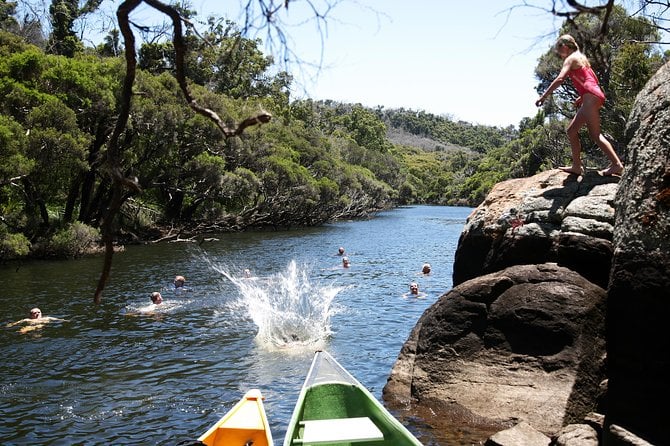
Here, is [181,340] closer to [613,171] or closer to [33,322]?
[33,322]

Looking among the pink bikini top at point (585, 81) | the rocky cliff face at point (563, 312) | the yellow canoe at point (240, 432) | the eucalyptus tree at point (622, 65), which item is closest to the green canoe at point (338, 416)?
the yellow canoe at point (240, 432)

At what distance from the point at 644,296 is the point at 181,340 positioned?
10717mm

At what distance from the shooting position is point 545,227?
10078 millimetres

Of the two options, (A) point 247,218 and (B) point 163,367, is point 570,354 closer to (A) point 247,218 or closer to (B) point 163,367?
(B) point 163,367

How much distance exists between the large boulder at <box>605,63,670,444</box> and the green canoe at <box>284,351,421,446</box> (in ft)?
7.23

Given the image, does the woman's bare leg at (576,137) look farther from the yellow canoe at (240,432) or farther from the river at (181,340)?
the yellow canoe at (240,432)

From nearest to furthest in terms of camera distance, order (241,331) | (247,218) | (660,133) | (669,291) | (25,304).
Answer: (669,291) → (660,133) → (241,331) → (25,304) → (247,218)

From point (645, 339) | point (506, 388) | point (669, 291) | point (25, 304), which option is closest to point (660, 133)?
point (669, 291)

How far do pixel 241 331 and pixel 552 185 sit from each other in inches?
326

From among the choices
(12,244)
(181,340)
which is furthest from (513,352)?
(12,244)

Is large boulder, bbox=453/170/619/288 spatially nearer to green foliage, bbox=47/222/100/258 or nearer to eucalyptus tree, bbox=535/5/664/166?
eucalyptus tree, bbox=535/5/664/166

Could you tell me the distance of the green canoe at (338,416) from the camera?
6977 millimetres

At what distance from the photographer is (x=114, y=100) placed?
31734mm

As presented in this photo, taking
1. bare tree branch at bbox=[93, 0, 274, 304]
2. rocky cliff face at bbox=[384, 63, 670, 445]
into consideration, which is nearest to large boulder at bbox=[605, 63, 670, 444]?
rocky cliff face at bbox=[384, 63, 670, 445]
